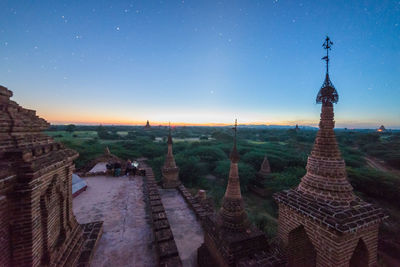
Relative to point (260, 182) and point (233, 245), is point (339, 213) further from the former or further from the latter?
point (260, 182)

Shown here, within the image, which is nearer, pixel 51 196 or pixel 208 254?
pixel 51 196

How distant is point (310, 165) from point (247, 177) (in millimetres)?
20396

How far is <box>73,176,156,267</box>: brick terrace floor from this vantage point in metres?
6.13

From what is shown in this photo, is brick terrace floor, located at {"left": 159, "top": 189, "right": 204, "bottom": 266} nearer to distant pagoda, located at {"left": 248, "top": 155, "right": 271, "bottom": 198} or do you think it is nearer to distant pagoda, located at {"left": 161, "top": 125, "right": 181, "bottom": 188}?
distant pagoda, located at {"left": 161, "top": 125, "right": 181, "bottom": 188}

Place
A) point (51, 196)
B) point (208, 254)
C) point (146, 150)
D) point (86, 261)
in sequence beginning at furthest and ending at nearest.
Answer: point (146, 150) → point (208, 254) → point (86, 261) → point (51, 196)

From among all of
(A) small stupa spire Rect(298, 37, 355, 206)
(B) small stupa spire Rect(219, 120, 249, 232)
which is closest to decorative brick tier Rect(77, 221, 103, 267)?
(B) small stupa spire Rect(219, 120, 249, 232)

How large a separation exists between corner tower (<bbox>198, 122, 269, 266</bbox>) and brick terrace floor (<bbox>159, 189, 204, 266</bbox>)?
1.22m

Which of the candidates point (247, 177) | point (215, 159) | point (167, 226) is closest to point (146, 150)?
point (215, 159)

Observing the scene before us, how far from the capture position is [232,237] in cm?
524

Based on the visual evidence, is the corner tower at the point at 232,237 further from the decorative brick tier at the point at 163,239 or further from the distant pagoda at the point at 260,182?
the distant pagoda at the point at 260,182

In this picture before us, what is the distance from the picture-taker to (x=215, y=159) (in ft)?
113

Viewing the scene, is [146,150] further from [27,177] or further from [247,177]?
[27,177]

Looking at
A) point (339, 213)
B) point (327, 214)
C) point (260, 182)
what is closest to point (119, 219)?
point (327, 214)

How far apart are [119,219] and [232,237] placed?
18.4ft
